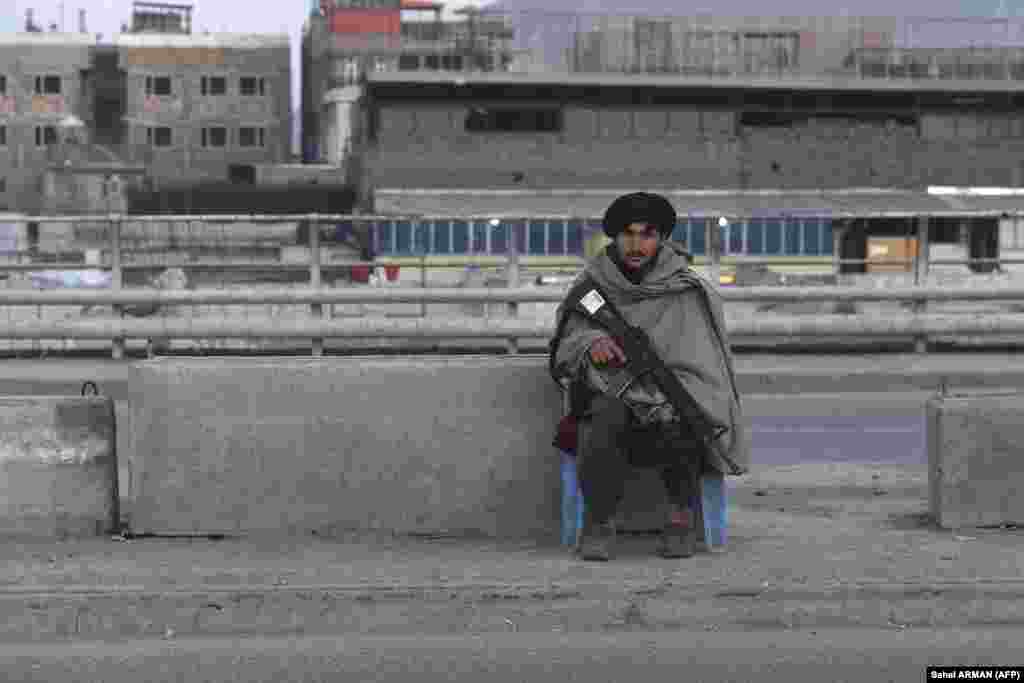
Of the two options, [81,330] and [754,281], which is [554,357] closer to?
[81,330]

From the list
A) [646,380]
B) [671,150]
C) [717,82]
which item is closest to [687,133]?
[671,150]

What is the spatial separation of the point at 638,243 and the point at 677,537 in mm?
1203

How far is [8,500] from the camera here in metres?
7.93

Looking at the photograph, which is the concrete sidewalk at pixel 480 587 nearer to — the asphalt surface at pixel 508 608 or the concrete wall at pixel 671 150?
the asphalt surface at pixel 508 608

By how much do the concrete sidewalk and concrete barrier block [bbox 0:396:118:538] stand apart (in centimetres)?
12

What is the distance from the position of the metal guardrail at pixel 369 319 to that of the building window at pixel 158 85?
257 feet

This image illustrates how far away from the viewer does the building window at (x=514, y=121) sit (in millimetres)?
72625

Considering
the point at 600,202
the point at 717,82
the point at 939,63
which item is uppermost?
the point at 939,63

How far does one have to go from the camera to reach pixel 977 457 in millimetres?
8039

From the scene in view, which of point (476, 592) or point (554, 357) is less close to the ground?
point (554, 357)

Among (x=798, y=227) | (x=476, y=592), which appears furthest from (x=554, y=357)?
(x=798, y=227)

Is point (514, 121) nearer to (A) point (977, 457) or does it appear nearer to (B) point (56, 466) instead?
(A) point (977, 457)

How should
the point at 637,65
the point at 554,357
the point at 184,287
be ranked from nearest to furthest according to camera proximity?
the point at 554,357
the point at 184,287
the point at 637,65

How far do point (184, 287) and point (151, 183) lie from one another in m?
71.3
